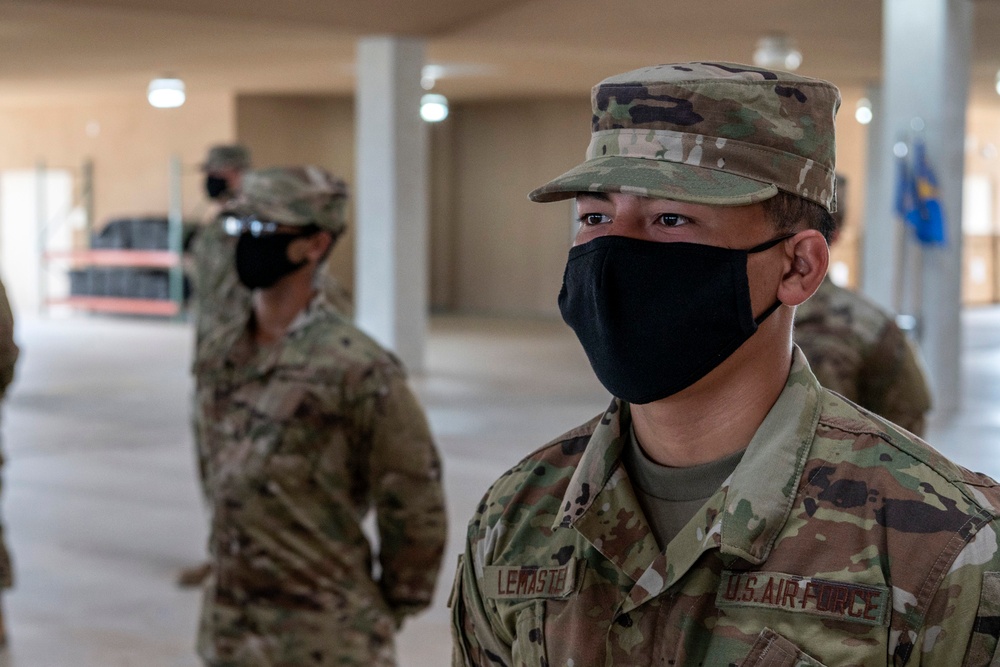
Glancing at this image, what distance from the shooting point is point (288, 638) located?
3.10 meters

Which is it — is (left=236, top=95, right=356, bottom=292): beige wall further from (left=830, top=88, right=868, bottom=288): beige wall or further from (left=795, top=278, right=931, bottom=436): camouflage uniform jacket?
(left=795, top=278, right=931, bottom=436): camouflage uniform jacket

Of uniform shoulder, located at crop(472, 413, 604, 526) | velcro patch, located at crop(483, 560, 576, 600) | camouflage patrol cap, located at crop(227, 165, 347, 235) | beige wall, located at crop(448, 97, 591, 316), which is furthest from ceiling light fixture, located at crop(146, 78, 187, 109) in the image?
velcro patch, located at crop(483, 560, 576, 600)

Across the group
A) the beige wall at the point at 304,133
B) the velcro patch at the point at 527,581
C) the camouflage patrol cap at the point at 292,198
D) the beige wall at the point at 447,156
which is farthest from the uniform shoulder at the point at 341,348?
the beige wall at the point at 447,156

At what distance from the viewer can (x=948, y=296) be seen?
10266mm

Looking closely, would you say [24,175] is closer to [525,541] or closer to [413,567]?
[413,567]

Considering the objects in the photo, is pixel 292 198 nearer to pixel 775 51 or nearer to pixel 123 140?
pixel 775 51

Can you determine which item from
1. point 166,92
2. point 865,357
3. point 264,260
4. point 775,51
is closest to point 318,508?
point 264,260

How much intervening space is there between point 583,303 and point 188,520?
583cm

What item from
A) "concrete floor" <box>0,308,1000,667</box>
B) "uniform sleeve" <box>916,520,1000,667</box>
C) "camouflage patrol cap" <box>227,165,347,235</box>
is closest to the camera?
"uniform sleeve" <box>916,520,1000,667</box>

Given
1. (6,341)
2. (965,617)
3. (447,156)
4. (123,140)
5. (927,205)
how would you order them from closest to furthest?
(965,617), (6,341), (927,205), (123,140), (447,156)

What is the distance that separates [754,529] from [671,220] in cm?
38

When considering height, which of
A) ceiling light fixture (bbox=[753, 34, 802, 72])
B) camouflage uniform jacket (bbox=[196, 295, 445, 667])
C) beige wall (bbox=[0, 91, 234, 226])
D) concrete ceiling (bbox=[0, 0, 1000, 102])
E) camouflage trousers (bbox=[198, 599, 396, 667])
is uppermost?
concrete ceiling (bbox=[0, 0, 1000, 102])

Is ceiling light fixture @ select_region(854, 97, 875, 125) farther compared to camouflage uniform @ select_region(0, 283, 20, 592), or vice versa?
ceiling light fixture @ select_region(854, 97, 875, 125)

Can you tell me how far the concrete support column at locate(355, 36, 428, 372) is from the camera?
12.8 metres
